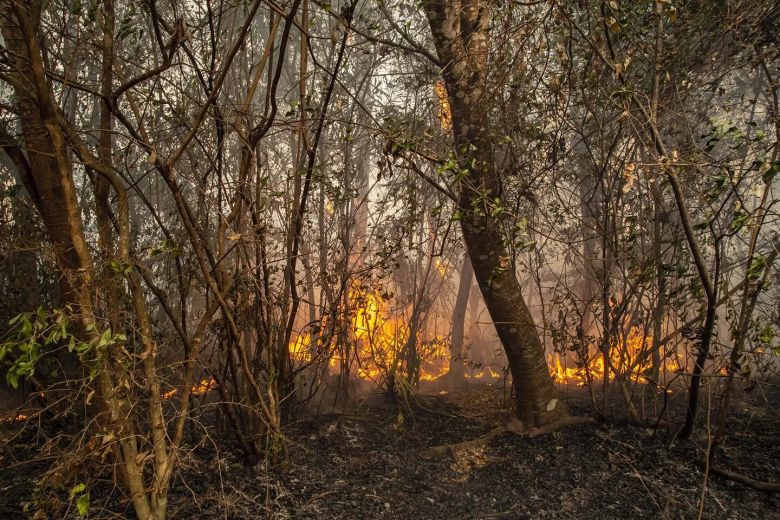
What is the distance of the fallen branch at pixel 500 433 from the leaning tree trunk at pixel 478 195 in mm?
50

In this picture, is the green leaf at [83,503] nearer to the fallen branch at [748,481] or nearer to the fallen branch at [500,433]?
the fallen branch at [500,433]

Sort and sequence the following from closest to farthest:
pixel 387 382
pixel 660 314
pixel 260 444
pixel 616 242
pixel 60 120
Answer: pixel 60 120
pixel 260 444
pixel 616 242
pixel 660 314
pixel 387 382

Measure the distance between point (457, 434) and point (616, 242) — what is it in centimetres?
192

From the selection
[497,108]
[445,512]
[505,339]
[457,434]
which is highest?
[497,108]

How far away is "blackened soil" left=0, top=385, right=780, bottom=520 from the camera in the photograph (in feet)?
10.2

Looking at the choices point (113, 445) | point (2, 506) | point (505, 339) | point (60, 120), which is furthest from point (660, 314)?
point (2, 506)

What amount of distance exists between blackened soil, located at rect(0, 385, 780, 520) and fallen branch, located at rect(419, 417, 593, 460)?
0.05 m

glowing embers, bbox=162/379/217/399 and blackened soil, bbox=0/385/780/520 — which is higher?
glowing embers, bbox=162/379/217/399

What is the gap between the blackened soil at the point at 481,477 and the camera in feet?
10.2

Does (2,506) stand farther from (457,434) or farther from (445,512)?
(457,434)

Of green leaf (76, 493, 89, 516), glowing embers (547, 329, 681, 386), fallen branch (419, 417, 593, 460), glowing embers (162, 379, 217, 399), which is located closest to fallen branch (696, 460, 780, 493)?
glowing embers (547, 329, 681, 386)

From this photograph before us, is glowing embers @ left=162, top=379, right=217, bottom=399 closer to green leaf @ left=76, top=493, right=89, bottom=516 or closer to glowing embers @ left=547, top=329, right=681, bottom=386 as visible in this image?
green leaf @ left=76, top=493, right=89, bottom=516

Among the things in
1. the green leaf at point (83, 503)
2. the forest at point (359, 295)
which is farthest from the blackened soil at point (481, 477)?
the green leaf at point (83, 503)

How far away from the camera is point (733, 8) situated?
3.75 m
